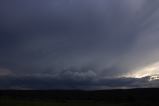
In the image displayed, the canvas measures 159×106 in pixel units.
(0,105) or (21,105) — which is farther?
(21,105)

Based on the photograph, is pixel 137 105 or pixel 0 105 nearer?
pixel 0 105

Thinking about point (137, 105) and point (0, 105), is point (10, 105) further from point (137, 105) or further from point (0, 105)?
point (137, 105)

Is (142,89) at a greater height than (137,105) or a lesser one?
greater

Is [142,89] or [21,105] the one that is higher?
[142,89]

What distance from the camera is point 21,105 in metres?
83.0

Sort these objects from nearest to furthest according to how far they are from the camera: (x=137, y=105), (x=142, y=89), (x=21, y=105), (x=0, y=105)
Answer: (x=0, y=105)
(x=21, y=105)
(x=137, y=105)
(x=142, y=89)

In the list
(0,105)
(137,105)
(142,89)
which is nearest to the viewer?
(0,105)

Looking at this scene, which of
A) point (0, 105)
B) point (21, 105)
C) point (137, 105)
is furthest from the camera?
point (137, 105)

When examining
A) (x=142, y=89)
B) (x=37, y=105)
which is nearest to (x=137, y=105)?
(x=37, y=105)

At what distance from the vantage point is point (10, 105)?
81.6 metres

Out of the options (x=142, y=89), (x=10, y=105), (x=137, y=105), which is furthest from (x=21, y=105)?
(x=142, y=89)

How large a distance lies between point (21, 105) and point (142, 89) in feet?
400

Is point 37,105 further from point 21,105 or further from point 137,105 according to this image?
point 137,105

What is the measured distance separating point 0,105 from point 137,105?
45.4 meters
